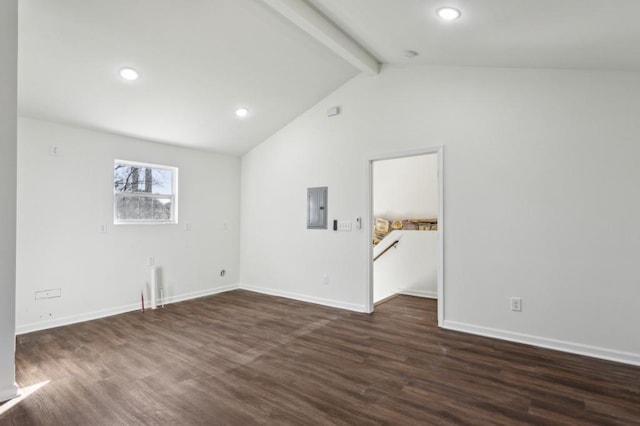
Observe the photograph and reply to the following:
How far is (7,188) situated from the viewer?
2.27 m

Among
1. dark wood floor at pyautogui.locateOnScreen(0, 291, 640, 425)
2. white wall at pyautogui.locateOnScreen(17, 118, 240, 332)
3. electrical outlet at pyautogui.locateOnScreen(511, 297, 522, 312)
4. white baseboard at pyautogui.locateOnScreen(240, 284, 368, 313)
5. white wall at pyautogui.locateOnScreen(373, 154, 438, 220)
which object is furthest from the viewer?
white wall at pyautogui.locateOnScreen(373, 154, 438, 220)

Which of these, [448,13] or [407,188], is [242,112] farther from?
[407,188]

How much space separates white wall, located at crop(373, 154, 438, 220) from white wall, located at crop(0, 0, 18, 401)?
16.3ft

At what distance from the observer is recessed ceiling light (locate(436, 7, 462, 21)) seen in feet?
7.92

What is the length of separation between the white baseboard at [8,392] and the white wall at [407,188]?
5.38 metres

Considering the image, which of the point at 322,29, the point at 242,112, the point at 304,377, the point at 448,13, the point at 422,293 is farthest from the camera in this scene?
the point at 422,293

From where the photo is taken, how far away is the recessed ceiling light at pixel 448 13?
2414 millimetres

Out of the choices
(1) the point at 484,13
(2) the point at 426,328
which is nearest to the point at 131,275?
(2) the point at 426,328

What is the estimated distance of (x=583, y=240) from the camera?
10.00 feet

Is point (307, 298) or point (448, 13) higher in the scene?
point (448, 13)

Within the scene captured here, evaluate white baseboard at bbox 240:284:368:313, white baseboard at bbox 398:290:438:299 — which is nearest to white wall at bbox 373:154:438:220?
white baseboard at bbox 398:290:438:299

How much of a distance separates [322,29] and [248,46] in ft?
2.74

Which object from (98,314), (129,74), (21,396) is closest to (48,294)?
(98,314)

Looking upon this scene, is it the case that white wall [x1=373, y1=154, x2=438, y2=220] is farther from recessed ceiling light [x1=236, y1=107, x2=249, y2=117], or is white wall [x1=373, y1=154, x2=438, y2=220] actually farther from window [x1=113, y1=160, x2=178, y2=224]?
window [x1=113, y1=160, x2=178, y2=224]
